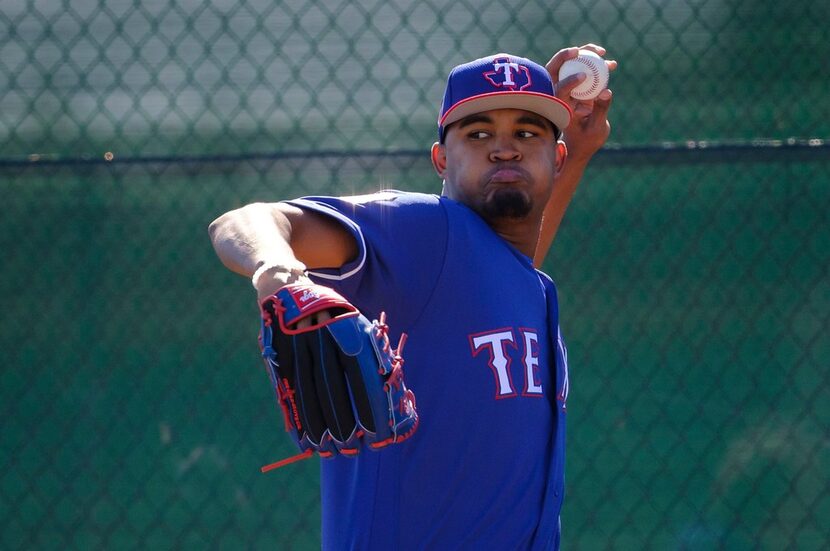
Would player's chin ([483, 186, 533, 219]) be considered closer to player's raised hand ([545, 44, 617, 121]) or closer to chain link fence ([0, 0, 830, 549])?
player's raised hand ([545, 44, 617, 121])

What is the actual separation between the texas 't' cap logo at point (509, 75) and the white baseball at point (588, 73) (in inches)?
18.4

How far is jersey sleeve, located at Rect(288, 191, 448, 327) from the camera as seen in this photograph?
5.77 feet

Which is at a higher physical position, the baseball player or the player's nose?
the player's nose

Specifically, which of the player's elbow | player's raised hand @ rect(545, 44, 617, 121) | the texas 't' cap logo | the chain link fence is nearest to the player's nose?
the texas 't' cap logo

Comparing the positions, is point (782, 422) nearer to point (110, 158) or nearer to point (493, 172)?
point (493, 172)

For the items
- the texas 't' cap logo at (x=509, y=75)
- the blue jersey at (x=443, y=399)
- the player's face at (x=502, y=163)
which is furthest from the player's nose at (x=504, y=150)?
the blue jersey at (x=443, y=399)

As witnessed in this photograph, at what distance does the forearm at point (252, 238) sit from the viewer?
56.9 inches

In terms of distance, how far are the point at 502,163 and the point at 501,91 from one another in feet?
0.48

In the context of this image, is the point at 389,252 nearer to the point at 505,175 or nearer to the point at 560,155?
the point at 505,175

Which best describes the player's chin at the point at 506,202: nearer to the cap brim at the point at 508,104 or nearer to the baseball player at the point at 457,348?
the baseball player at the point at 457,348

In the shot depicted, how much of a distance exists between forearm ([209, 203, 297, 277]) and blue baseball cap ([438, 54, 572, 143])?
0.62 meters

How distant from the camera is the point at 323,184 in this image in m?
3.48

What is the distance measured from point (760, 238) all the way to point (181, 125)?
2.05 meters

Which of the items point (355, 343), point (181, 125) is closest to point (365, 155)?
point (181, 125)
